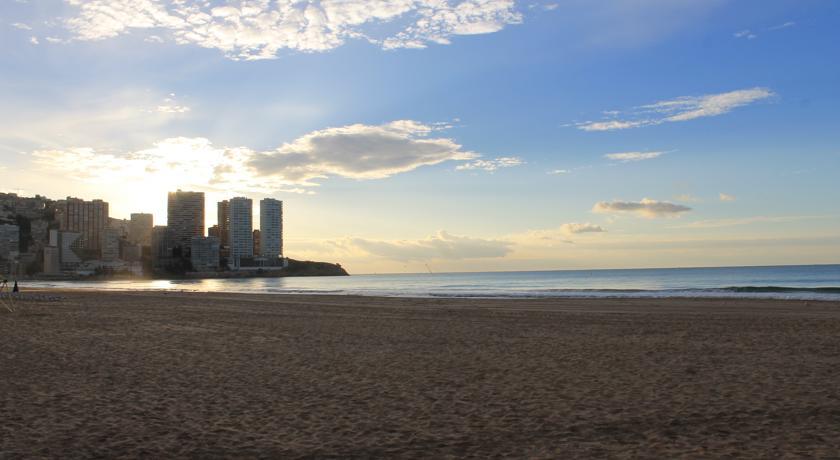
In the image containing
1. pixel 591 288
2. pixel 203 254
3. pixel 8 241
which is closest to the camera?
pixel 591 288

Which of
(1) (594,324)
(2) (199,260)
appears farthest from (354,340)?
(2) (199,260)

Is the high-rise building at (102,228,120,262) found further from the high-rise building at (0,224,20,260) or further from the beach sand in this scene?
the beach sand

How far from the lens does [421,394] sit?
8812mm

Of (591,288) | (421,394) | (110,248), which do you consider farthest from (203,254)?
(421,394)

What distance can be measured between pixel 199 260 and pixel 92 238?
32977mm

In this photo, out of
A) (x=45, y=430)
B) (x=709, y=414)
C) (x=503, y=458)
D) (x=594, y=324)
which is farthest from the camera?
(x=594, y=324)

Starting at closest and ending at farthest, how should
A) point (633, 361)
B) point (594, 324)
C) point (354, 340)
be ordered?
point (633, 361)
point (354, 340)
point (594, 324)

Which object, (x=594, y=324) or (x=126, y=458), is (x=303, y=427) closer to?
(x=126, y=458)

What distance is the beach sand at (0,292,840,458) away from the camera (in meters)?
6.13

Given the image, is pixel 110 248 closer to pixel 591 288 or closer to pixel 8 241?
pixel 8 241

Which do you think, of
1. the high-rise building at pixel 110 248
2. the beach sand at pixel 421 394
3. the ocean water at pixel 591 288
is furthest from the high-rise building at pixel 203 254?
the beach sand at pixel 421 394

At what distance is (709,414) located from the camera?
733 centimetres

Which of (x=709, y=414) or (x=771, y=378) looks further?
(x=771, y=378)

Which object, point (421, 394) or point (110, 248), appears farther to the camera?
point (110, 248)
